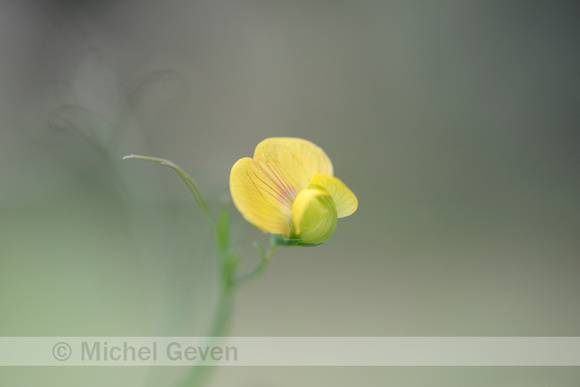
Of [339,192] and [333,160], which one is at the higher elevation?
[333,160]

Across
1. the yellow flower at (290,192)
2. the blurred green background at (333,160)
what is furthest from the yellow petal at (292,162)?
the blurred green background at (333,160)

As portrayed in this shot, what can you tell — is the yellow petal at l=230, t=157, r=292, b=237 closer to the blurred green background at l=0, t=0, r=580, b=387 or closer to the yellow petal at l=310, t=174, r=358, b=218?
the yellow petal at l=310, t=174, r=358, b=218

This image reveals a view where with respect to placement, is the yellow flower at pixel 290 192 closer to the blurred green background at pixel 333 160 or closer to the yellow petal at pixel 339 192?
the yellow petal at pixel 339 192

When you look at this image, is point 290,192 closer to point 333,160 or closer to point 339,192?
point 339,192

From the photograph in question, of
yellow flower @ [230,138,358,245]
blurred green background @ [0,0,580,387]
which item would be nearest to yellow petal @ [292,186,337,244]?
yellow flower @ [230,138,358,245]

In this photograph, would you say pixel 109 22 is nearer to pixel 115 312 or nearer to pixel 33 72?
pixel 33 72

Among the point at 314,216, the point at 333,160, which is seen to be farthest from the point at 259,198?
the point at 333,160
